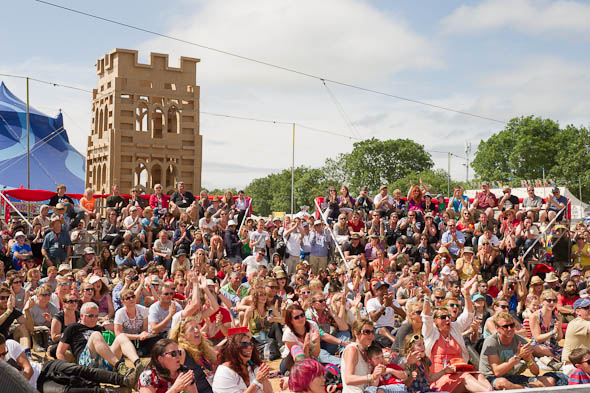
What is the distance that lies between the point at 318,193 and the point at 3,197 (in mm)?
64517

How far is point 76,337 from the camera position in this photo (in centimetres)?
663

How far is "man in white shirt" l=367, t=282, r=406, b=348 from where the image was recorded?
9039 mm

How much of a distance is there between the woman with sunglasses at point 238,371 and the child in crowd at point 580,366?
340cm

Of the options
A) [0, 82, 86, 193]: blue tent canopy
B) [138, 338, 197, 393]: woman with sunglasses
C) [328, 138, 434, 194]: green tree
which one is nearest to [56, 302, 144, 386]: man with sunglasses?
[138, 338, 197, 393]: woman with sunglasses

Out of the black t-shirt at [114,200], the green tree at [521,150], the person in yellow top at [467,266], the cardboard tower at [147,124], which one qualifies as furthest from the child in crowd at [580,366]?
the green tree at [521,150]

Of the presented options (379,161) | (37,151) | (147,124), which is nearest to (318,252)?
(147,124)

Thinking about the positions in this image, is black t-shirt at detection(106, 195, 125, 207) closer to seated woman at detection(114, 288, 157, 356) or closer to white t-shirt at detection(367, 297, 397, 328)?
seated woman at detection(114, 288, 157, 356)

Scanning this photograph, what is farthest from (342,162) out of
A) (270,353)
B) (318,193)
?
(270,353)

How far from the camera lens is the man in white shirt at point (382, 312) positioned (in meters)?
9.04

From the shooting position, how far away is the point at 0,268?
10.6 m

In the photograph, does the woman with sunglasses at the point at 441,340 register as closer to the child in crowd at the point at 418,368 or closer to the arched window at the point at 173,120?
the child in crowd at the point at 418,368

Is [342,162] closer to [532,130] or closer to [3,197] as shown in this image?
[532,130]

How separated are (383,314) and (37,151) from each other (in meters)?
31.1

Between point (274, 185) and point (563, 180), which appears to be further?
point (274, 185)
